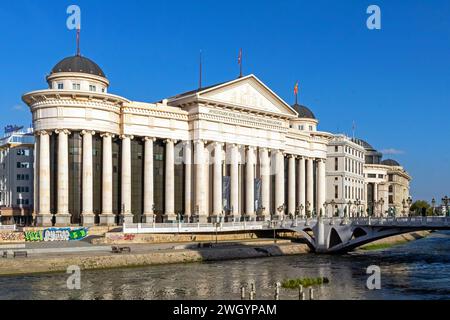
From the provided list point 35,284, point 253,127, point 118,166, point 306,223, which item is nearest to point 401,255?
point 306,223

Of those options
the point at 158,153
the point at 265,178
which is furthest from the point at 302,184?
the point at 158,153

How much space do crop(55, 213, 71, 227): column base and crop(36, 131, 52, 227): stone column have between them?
4.70 feet

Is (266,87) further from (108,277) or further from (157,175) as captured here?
(108,277)

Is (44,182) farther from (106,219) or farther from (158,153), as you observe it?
(158,153)

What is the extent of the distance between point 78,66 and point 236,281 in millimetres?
59086

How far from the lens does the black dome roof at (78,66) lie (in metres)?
103

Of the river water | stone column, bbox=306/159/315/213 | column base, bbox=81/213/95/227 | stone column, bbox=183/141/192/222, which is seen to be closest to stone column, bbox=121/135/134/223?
column base, bbox=81/213/95/227

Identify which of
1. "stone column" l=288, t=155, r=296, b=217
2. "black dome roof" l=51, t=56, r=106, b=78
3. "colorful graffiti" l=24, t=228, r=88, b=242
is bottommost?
"colorful graffiti" l=24, t=228, r=88, b=242

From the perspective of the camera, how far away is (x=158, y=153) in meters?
112

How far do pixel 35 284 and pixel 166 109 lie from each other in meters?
59.8

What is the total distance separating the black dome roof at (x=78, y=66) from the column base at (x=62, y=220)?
25981mm

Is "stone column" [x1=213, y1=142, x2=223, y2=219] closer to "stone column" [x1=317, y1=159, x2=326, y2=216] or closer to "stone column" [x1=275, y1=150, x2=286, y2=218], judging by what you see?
"stone column" [x1=275, y1=150, x2=286, y2=218]

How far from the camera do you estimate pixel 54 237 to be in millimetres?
85875

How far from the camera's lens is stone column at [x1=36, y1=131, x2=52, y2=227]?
9638 centimetres
